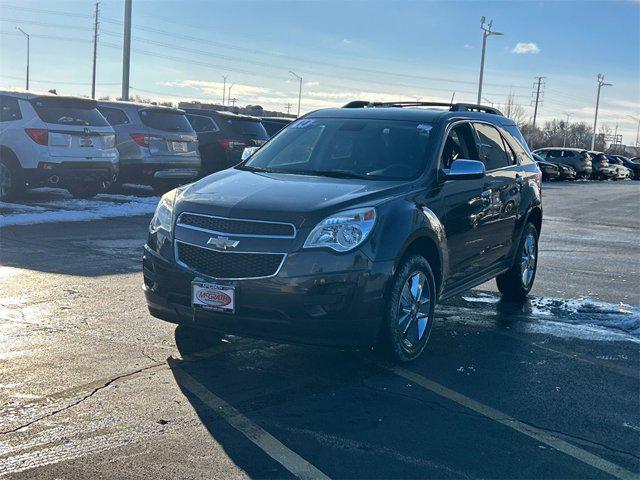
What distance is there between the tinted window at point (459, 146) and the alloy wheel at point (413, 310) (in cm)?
111

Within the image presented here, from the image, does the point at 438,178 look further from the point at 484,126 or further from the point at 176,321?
the point at 176,321

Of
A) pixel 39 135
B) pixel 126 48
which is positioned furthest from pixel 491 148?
pixel 126 48

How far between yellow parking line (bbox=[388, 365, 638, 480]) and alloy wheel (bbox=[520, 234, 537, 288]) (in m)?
2.97

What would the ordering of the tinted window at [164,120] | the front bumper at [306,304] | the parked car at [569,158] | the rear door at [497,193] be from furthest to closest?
the parked car at [569,158], the tinted window at [164,120], the rear door at [497,193], the front bumper at [306,304]

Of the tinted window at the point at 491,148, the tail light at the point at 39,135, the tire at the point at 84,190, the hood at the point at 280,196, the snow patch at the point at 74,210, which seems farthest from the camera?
the tire at the point at 84,190

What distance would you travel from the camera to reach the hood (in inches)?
181

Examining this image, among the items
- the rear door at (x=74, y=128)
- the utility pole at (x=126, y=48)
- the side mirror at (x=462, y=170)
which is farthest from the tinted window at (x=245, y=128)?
the side mirror at (x=462, y=170)

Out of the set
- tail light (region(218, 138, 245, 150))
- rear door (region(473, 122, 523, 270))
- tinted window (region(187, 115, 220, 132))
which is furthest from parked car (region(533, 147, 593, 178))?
rear door (region(473, 122, 523, 270))

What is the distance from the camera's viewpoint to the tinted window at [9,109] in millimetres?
12055

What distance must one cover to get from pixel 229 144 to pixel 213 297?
504 inches

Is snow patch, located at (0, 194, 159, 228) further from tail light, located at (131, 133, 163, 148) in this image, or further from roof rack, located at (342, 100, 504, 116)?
roof rack, located at (342, 100, 504, 116)

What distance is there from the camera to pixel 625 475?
143 inches

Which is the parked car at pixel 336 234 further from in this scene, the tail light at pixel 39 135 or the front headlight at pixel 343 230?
the tail light at pixel 39 135

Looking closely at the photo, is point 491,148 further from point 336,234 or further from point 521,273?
point 336,234
